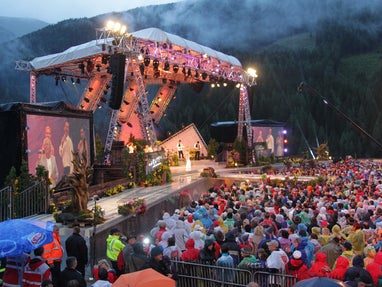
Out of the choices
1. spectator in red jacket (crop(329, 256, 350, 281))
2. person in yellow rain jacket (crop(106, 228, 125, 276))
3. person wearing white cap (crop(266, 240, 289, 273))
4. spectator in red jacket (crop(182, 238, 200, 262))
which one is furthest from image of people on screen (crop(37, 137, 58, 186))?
spectator in red jacket (crop(329, 256, 350, 281))

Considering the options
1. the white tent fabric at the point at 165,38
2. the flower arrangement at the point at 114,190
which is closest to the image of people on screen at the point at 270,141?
the white tent fabric at the point at 165,38

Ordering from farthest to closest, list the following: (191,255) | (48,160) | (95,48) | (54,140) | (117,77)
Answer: (95,48) → (117,77) → (54,140) → (48,160) → (191,255)

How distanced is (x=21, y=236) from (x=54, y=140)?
440 inches

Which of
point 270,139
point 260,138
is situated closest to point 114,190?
point 260,138

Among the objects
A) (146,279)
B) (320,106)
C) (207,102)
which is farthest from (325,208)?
(320,106)

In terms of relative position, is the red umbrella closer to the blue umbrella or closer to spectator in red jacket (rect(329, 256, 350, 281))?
the blue umbrella

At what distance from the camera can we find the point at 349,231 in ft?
25.3

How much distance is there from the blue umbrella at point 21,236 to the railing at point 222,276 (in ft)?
6.96

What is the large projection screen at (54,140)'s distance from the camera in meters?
14.4

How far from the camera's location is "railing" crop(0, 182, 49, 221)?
11219 mm

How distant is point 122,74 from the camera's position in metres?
17.8

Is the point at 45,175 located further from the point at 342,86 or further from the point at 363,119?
the point at 342,86

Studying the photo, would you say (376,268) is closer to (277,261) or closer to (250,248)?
(277,261)

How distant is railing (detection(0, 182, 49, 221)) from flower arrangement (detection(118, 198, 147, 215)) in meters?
2.33
